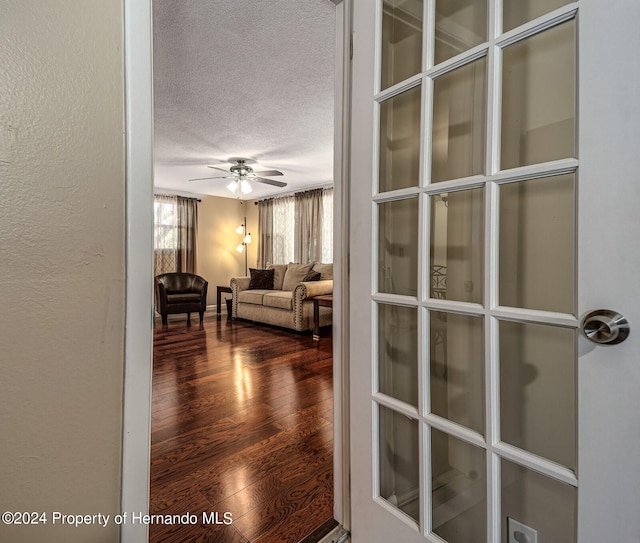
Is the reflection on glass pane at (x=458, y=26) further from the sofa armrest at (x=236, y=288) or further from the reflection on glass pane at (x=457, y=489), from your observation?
the sofa armrest at (x=236, y=288)

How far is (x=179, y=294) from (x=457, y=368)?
520 centimetres

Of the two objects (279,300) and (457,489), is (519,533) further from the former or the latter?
(279,300)

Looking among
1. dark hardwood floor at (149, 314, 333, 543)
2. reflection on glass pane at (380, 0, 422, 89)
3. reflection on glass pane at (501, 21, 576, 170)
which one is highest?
reflection on glass pane at (380, 0, 422, 89)

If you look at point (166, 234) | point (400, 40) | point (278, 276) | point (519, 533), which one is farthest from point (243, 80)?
point (166, 234)

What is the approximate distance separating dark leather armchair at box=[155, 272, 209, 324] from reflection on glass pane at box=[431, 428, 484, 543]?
16.4 ft

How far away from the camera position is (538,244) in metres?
0.80

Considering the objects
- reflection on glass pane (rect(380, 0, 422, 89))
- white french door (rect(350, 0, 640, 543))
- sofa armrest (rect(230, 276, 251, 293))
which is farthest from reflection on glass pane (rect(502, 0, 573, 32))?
sofa armrest (rect(230, 276, 251, 293))

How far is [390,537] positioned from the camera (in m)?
1.09

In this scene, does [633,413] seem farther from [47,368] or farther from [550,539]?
[47,368]

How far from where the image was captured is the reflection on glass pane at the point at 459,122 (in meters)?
0.91

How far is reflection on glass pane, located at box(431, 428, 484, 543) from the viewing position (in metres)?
0.90

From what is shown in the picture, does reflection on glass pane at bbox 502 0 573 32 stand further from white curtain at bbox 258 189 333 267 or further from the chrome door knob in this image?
white curtain at bbox 258 189 333 267

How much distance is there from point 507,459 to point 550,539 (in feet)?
0.60

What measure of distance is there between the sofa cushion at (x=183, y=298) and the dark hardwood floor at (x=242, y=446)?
1806mm
